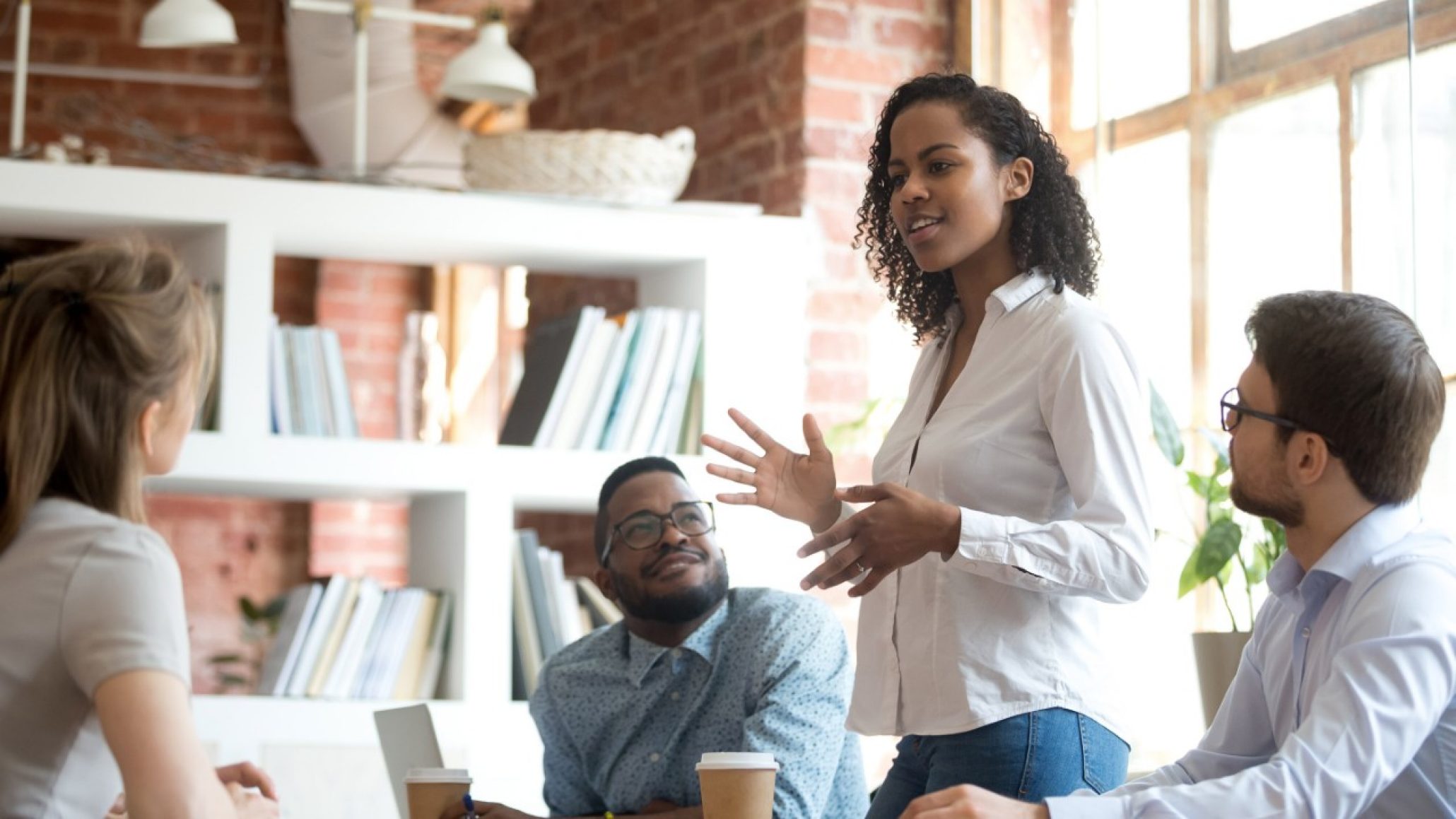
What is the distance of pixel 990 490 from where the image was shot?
6.08ft

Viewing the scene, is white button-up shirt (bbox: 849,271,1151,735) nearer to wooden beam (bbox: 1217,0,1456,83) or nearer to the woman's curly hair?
the woman's curly hair

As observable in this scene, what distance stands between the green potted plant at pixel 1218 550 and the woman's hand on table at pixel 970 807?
1147mm

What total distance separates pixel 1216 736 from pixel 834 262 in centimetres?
209

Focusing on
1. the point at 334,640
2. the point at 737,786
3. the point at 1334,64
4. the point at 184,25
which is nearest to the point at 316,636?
the point at 334,640

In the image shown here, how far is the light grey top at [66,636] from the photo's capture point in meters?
1.36

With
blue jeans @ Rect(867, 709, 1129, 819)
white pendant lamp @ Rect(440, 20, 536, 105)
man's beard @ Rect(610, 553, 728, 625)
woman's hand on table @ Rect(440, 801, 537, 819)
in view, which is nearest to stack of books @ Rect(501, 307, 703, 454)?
white pendant lamp @ Rect(440, 20, 536, 105)

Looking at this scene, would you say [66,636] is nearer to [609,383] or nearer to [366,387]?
[609,383]

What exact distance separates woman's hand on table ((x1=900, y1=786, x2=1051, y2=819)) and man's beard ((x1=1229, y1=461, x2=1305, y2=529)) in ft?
1.23

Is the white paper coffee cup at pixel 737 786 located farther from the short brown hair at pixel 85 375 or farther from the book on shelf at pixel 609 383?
the book on shelf at pixel 609 383

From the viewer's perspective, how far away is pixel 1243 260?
2.98 meters

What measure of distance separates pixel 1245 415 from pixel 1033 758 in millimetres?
411

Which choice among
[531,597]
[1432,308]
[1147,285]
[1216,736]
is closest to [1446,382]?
[1432,308]

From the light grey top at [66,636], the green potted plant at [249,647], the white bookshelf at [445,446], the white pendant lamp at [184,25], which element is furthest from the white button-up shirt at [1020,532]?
the green potted plant at [249,647]

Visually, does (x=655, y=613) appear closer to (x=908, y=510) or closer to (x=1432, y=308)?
(x=908, y=510)
